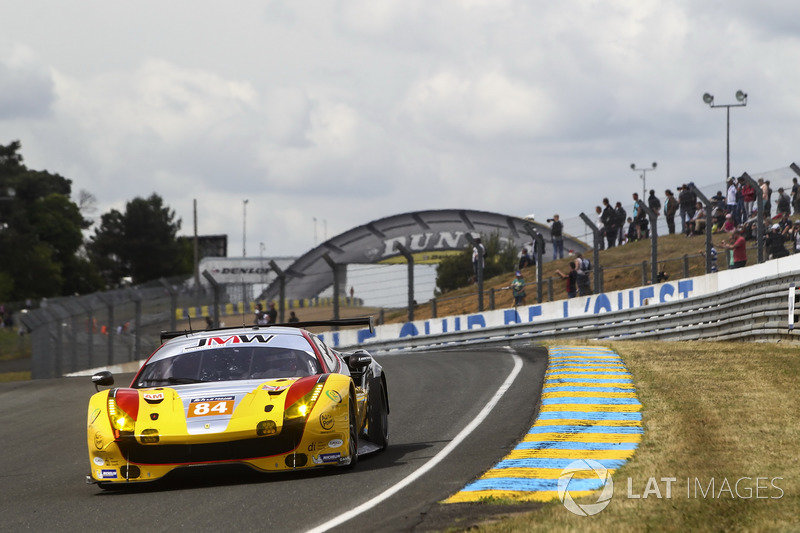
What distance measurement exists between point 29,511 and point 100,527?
111 centimetres

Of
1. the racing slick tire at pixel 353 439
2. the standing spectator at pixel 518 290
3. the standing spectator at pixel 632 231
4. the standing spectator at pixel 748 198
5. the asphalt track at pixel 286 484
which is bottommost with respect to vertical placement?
the asphalt track at pixel 286 484

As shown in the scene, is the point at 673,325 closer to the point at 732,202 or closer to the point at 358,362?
the point at 732,202

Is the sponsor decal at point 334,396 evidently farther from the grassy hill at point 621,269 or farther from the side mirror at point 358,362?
the grassy hill at point 621,269

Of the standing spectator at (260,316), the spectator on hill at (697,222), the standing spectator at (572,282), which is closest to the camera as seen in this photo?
the spectator on hill at (697,222)

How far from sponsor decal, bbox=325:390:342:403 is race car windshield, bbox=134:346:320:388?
558mm

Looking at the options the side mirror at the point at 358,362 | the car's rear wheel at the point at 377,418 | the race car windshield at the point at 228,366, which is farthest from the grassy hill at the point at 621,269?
the race car windshield at the point at 228,366

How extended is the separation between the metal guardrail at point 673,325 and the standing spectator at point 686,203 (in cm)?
170

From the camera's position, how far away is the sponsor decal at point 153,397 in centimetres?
845

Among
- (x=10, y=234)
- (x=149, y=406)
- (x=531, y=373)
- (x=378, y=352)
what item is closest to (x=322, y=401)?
(x=149, y=406)

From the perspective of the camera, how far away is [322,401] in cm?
831

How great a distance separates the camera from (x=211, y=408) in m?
8.19

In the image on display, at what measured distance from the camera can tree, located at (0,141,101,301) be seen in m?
84.6

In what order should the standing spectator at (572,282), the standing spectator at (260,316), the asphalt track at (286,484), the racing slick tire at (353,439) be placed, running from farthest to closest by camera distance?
the standing spectator at (260,316) → the standing spectator at (572,282) → the racing slick tire at (353,439) → the asphalt track at (286,484)

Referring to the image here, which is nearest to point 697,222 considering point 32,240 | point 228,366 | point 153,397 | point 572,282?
point 572,282
